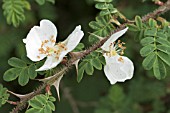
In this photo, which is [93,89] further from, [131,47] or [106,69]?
[106,69]

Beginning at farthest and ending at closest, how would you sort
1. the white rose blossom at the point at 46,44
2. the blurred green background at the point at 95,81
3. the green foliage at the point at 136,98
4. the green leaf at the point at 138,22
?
1. the blurred green background at the point at 95,81
2. the green foliage at the point at 136,98
3. the green leaf at the point at 138,22
4. the white rose blossom at the point at 46,44

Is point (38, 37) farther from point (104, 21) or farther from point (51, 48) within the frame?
point (104, 21)

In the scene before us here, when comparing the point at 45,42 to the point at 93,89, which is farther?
the point at 93,89

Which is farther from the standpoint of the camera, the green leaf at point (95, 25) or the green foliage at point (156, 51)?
the green leaf at point (95, 25)

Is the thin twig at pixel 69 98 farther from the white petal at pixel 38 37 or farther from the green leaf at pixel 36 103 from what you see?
the green leaf at pixel 36 103

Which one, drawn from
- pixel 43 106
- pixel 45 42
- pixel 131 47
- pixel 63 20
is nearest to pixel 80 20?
pixel 63 20

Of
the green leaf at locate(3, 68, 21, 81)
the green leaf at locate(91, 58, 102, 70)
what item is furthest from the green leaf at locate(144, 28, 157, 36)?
the green leaf at locate(3, 68, 21, 81)

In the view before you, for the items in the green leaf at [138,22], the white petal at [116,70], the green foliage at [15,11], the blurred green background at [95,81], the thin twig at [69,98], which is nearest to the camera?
the white petal at [116,70]

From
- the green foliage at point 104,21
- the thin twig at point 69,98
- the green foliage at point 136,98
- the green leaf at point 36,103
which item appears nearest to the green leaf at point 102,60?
the green foliage at point 104,21
